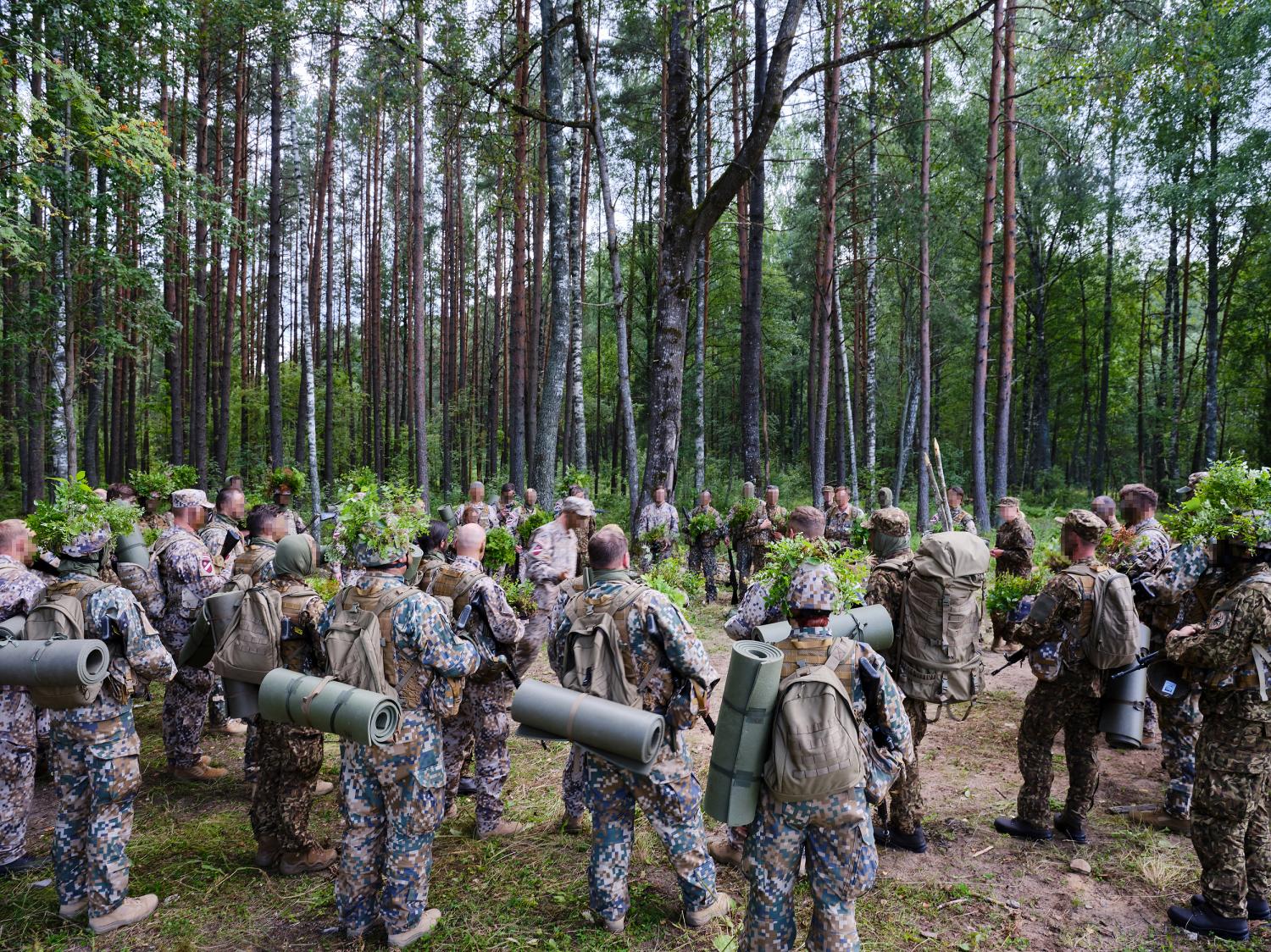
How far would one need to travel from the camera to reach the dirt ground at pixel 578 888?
3.96m

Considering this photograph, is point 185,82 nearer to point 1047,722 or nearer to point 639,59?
point 639,59

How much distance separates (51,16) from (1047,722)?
19325 millimetres

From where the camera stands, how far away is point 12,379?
1842 cm

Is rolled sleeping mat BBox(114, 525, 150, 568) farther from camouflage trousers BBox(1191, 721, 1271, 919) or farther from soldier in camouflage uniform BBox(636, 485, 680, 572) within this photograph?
camouflage trousers BBox(1191, 721, 1271, 919)

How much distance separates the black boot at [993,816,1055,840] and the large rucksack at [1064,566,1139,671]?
1.30m

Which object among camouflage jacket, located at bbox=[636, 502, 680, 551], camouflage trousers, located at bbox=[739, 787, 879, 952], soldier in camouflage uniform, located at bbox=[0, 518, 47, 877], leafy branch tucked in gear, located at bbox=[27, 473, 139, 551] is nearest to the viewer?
camouflage trousers, located at bbox=[739, 787, 879, 952]

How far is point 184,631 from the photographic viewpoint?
662cm

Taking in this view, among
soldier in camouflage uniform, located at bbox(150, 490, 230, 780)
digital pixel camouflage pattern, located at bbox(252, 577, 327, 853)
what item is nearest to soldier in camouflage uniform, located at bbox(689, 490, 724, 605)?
soldier in camouflage uniform, located at bbox(150, 490, 230, 780)

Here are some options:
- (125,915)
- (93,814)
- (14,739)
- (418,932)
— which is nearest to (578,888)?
(418,932)

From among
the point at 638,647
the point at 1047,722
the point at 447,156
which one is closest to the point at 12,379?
the point at 447,156

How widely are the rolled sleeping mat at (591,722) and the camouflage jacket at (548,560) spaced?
162 inches

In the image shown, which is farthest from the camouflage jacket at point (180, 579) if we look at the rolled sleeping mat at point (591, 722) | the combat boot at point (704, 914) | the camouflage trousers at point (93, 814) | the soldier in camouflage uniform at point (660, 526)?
the soldier in camouflage uniform at point (660, 526)

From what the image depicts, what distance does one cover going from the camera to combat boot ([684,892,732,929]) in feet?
13.0

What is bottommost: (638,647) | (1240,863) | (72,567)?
(1240,863)
